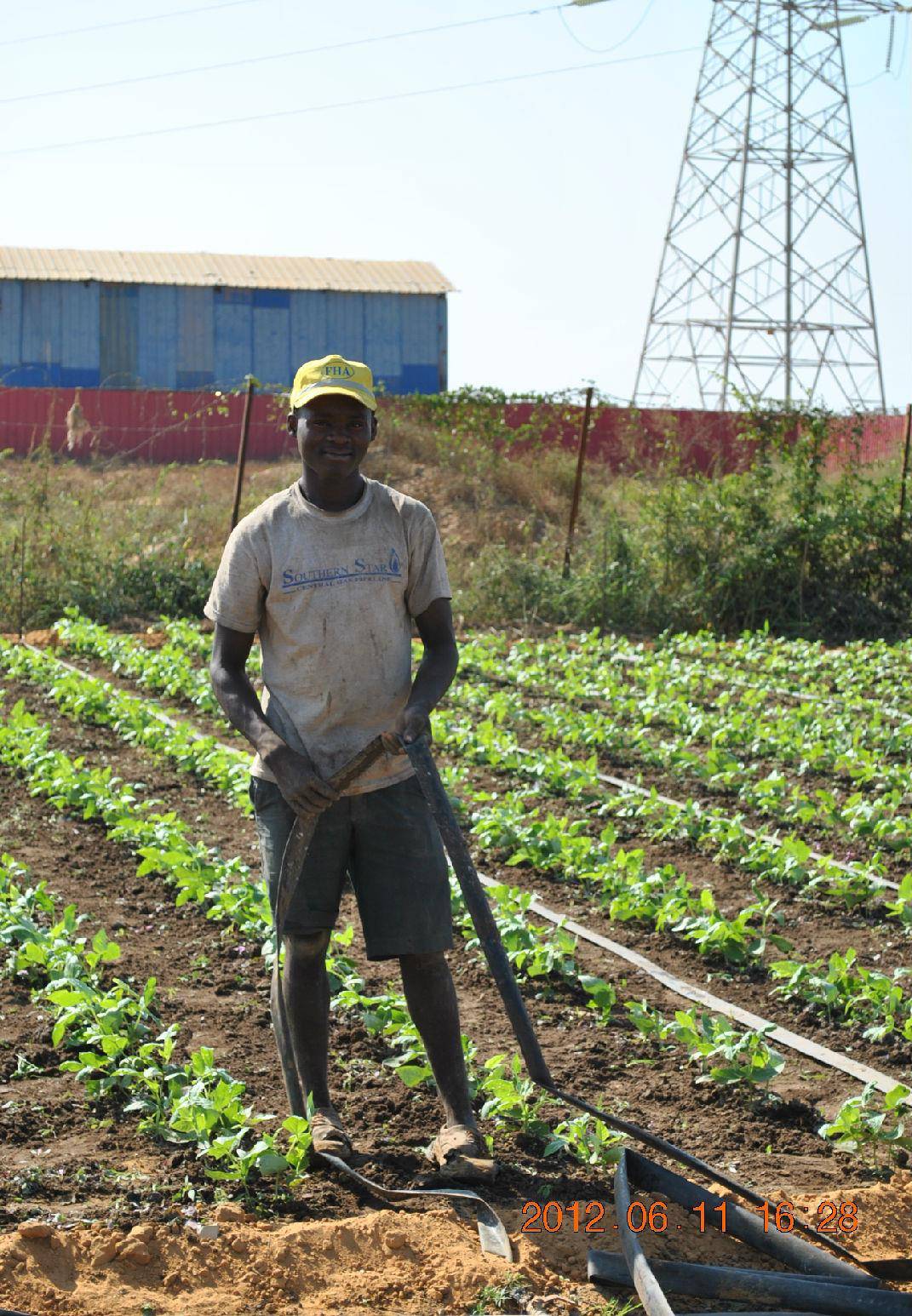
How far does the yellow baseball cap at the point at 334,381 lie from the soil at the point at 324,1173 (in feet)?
5.90

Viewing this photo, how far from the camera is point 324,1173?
334 cm

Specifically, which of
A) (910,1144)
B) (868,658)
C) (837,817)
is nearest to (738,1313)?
(910,1144)

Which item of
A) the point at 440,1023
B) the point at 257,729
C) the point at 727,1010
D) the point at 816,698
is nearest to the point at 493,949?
the point at 440,1023

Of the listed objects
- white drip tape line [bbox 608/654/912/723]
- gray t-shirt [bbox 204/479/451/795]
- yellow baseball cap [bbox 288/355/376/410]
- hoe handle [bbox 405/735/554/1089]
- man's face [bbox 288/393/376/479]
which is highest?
yellow baseball cap [bbox 288/355/376/410]

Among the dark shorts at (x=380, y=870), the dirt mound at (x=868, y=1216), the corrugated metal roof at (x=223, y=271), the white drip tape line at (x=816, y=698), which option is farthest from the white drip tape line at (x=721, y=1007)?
the corrugated metal roof at (x=223, y=271)

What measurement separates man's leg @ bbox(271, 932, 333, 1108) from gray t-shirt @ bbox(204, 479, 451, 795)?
41 cm

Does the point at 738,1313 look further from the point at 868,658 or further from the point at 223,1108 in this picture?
the point at 868,658

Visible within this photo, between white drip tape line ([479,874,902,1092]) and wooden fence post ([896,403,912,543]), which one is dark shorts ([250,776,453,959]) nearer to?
white drip tape line ([479,874,902,1092])

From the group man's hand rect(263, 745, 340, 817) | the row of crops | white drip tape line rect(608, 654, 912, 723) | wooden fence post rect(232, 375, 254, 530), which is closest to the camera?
man's hand rect(263, 745, 340, 817)

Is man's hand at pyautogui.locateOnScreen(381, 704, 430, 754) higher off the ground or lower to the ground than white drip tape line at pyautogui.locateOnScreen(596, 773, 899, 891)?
higher

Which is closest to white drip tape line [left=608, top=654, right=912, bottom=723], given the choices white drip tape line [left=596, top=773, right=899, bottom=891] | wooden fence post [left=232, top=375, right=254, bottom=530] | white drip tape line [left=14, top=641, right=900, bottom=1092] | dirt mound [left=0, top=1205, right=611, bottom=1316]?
white drip tape line [left=596, top=773, right=899, bottom=891]

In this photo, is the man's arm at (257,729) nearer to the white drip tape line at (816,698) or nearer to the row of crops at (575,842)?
the row of crops at (575,842)

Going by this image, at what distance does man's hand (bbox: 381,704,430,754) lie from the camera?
3.19m

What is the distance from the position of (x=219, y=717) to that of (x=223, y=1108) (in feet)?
18.8
